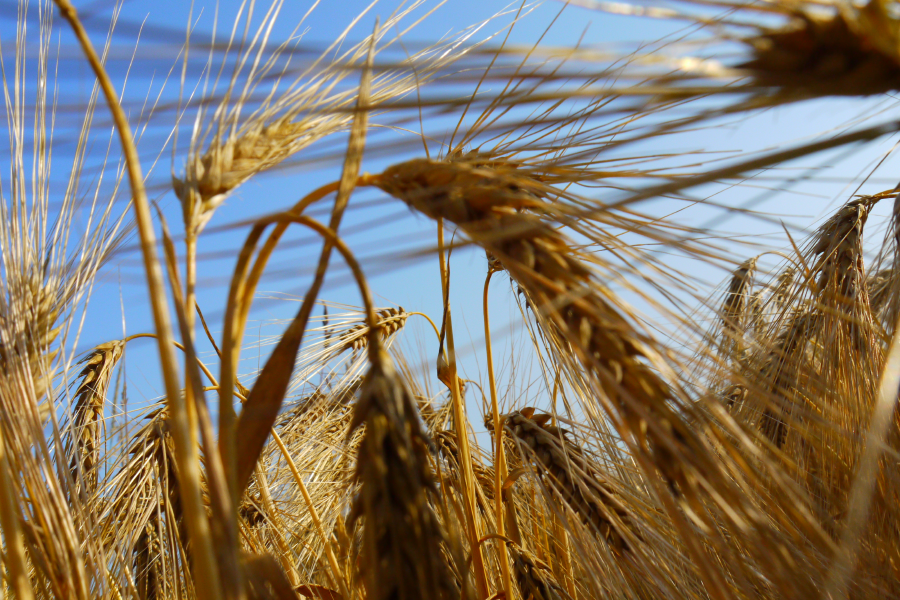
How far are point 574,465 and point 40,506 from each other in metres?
0.71

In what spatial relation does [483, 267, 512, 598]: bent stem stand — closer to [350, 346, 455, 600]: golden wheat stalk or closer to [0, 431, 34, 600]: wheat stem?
[350, 346, 455, 600]: golden wheat stalk

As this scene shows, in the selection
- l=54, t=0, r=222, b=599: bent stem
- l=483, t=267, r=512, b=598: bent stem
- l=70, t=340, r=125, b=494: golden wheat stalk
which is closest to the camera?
l=54, t=0, r=222, b=599: bent stem

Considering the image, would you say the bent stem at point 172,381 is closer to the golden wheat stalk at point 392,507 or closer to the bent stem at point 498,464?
the golden wheat stalk at point 392,507

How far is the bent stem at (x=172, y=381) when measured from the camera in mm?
338

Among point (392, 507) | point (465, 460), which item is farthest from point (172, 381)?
point (465, 460)

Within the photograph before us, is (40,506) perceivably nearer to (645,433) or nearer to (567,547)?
(645,433)

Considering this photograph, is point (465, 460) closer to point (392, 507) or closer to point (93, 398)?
point (392, 507)

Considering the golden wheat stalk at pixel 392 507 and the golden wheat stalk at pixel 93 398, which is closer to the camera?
the golden wheat stalk at pixel 392 507

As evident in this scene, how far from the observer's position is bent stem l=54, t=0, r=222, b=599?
0.34 m

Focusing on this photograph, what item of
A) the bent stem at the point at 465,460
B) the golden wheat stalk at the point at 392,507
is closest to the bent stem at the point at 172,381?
the golden wheat stalk at the point at 392,507

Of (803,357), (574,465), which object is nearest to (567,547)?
(574,465)

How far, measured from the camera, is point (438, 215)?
1.51 feet

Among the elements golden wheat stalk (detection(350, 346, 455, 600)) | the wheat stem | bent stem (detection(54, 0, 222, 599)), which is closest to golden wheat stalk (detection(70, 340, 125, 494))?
the wheat stem

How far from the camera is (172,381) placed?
14.0 inches
